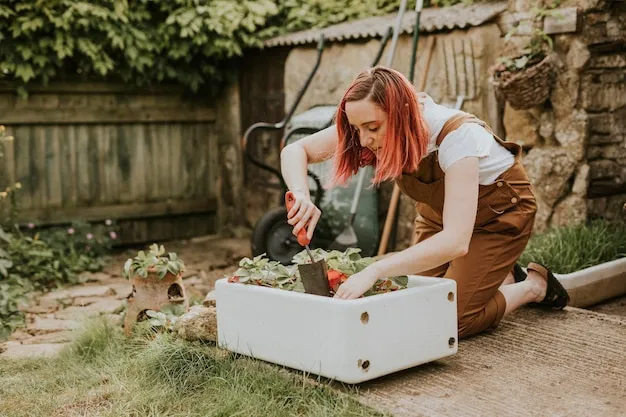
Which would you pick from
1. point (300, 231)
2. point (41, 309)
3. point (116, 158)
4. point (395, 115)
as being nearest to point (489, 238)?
point (395, 115)

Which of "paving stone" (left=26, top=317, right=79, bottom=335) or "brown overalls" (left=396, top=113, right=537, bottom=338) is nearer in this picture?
"brown overalls" (left=396, top=113, right=537, bottom=338)

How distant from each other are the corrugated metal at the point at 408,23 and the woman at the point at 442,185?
2.04 m

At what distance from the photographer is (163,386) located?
9.22 ft

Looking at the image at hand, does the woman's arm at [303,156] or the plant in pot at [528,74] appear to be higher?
the plant in pot at [528,74]

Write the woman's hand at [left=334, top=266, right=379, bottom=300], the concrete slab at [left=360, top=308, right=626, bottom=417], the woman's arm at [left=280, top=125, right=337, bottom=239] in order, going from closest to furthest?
1. the concrete slab at [left=360, top=308, right=626, bottom=417]
2. the woman's hand at [left=334, top=266, right=379, bottom=300]
3. the woman's arm at [left=280, top=125, right=337, bottom=239]

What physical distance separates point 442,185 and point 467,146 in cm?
30

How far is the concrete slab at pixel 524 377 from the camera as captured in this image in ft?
8.01

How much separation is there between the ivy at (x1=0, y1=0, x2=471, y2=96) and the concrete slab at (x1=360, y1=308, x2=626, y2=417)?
3.39 meters

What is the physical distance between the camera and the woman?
8.80ft

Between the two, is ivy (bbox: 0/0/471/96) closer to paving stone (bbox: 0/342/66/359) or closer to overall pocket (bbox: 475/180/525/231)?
paving stone (bbox: 0/342/66/359)

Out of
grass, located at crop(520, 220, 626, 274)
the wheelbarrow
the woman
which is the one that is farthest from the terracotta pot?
grass, located at crop(520, 220, 626, 274)

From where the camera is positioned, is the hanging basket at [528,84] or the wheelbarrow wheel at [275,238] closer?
the hanging basket at [528,84]

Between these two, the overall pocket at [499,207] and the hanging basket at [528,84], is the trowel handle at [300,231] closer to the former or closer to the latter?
the overall pocket at [499,207]

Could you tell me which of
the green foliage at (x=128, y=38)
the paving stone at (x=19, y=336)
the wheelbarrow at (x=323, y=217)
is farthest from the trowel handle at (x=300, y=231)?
the green foliage at (x=128, y=38)
